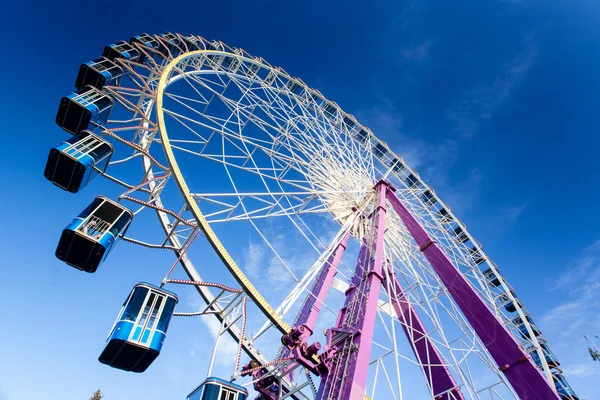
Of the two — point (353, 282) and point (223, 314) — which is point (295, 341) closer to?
point (223, 314)

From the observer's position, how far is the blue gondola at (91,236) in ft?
28.1

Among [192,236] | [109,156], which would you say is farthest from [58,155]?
[192,236]

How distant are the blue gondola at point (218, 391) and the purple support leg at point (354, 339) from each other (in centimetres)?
174

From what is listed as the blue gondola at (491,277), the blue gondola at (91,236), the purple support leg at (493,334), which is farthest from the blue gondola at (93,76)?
the blue gondola at (491,277)

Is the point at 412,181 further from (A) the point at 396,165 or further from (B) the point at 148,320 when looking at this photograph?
(B) the point at 148,320

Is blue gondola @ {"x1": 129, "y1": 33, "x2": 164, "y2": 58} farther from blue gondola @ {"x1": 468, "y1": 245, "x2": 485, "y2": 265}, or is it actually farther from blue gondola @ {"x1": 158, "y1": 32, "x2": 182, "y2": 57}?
blue gondola @ {"x1": 468, "y1": 245, "x2": 485, "y2": 265}

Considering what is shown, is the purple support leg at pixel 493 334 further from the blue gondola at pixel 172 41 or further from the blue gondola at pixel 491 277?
the blue gondola at pixel 172 41

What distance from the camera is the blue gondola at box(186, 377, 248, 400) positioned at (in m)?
7.88

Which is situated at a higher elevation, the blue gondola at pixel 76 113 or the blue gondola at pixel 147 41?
the blue gondola at pixel 147 41

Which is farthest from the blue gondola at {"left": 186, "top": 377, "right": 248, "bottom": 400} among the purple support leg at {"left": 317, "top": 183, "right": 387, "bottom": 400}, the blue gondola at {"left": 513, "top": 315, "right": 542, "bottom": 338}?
the blue gondola at {"left": 513, "top": 315, "right": 542, "bottom": 338}

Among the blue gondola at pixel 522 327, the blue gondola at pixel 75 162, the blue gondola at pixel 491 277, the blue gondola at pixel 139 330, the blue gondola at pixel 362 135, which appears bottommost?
the blue gondola at pixel 139 330

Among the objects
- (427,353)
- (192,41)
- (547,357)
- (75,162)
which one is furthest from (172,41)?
(547,357)

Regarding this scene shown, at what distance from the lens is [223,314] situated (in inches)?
403

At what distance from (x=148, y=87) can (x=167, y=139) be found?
4440mm
